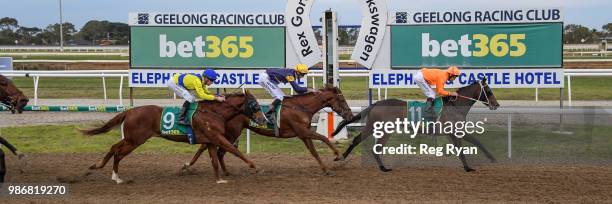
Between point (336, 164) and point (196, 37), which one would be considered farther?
point (196, 37)

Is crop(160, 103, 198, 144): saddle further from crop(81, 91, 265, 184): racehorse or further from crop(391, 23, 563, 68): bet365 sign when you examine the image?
crop(391, 23, 563, 68): bet365 sign

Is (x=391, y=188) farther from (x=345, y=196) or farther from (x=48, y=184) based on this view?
(x=48, y=184)

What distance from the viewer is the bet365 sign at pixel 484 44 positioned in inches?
496

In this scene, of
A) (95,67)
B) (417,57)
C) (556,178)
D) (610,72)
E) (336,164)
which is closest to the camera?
(556,178)

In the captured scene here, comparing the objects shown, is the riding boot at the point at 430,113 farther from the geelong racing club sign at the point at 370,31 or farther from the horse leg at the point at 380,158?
the geelong racing club sign at the point at 370,31

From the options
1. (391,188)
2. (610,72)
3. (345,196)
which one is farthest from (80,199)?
(610,72)

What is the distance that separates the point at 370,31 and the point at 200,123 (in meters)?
4.50

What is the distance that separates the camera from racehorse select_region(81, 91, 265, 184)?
9008 mm

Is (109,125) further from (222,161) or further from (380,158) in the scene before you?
(380,158)

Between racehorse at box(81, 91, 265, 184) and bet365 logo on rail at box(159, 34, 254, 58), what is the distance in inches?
157

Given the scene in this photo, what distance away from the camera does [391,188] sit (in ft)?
Result: 27.8

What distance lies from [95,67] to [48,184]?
1042 inches

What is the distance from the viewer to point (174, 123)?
9.10m

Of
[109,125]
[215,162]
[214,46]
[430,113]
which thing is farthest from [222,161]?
[214,46]
